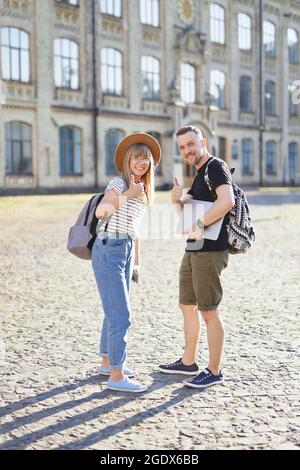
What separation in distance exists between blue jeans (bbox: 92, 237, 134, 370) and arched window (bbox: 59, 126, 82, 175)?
24700mm

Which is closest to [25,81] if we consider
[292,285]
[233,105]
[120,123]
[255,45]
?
[120,123]

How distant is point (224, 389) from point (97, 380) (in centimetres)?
90

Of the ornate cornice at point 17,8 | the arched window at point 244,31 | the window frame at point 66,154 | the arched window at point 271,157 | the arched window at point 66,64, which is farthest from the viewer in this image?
the arched window at point 271,157

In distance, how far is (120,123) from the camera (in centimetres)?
3064

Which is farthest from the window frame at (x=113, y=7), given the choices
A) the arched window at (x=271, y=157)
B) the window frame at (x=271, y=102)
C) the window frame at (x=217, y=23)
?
the arched window at (x=271, y=157)

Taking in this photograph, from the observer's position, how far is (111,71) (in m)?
30.1

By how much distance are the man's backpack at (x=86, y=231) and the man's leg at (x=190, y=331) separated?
2.87 feet

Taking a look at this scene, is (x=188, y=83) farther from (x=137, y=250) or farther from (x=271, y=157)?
(x=137, y=250)

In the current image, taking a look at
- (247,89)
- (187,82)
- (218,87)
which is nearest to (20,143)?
(187,82)

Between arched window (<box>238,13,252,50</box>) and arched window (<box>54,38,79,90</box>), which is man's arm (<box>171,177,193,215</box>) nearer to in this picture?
arched window (<box>54,38,79,90</box>)

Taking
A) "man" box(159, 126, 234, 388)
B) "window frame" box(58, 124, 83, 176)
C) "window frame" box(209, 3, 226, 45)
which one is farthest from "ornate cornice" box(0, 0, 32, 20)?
"man" box(159, 126, 234, 388)

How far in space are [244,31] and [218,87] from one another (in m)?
4.39

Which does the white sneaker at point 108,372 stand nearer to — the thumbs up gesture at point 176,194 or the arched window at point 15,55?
the thumbs up gesture at point 176,194

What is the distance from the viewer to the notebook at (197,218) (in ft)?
13.3
